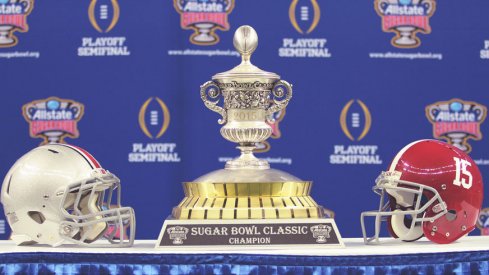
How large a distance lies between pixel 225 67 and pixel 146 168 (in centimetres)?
69

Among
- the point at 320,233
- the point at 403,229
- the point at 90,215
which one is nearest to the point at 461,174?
the point at 403,229

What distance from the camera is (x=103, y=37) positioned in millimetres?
4656

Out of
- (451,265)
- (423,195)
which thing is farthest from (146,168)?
(451,265)

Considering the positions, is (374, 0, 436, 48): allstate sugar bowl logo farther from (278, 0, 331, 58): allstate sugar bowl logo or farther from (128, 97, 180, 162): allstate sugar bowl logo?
(128, 97, 180, 162): allstate sugar bowl logo

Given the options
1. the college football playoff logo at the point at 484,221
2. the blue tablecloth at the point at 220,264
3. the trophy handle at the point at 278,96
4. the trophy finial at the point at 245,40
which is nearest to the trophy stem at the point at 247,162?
the trophy handle at the point at 278,96

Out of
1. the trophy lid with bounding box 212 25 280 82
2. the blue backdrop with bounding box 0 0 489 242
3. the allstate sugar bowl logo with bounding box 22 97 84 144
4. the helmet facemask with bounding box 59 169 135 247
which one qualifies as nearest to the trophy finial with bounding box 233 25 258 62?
the trophy lid with bounding box 212 25 280 82

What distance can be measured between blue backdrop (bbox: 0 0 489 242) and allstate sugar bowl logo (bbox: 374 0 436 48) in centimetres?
1

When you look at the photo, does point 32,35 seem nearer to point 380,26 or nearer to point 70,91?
point 70,91

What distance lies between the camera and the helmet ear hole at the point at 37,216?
2.60 metres

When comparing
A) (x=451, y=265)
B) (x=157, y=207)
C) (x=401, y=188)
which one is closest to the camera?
(x=451, y=265)

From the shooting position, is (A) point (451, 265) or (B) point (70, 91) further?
(B) point (70, 91)

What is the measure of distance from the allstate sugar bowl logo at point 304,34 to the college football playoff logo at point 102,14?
0.92 metres

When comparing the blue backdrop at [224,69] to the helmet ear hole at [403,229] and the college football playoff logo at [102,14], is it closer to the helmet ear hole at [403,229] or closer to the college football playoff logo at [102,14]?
the college football playoff logo at [102,14]

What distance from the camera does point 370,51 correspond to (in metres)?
4.68
